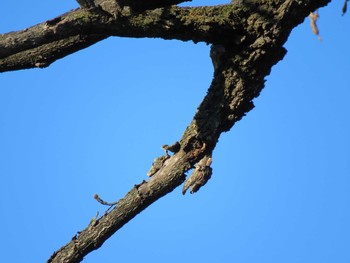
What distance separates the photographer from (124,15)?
415 centimetres

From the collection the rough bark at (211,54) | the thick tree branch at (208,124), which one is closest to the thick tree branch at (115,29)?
the rough bark at (211,54)

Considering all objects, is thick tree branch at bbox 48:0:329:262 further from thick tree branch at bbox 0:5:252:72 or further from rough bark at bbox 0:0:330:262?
thick tree branch at bbox 0:5:252:72

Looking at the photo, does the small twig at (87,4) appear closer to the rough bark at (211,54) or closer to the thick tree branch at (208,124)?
the rough bark at (211,54)

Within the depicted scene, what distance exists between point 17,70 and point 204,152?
81.2 inches

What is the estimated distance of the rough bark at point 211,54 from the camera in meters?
4.36

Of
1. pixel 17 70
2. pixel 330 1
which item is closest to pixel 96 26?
pixel 17 70

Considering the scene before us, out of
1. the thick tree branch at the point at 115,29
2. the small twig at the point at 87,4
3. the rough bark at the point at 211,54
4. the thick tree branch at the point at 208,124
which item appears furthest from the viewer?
the thick tree branch at the point at 208,124

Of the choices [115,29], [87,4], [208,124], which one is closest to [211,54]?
[208,124]

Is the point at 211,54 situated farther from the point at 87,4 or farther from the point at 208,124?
the point at 87,4

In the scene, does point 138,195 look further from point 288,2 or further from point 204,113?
point 288,2

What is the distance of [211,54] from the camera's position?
16.1 ft

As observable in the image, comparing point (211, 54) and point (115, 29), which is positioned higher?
point (115, 29)

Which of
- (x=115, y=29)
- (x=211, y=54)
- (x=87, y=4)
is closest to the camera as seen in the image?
(x=87, y=4)

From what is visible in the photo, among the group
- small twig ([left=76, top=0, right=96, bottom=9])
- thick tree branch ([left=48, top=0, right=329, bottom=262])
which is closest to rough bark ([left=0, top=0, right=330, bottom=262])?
thick tree branch ([left=48, top=0, right=329, bottom=262])
